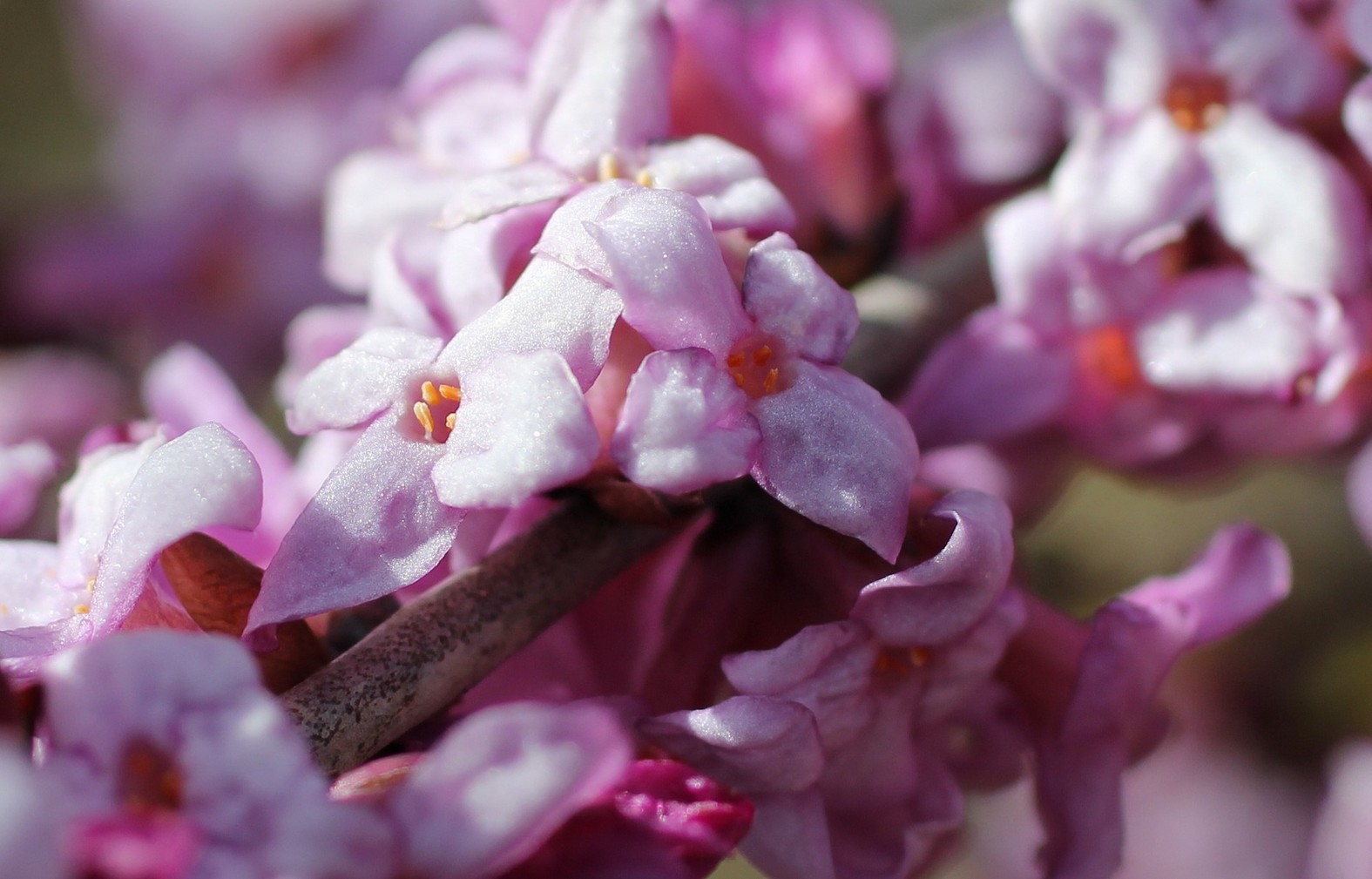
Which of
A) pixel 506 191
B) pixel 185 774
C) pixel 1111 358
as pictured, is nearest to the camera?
pixel 185 774

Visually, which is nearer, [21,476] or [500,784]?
[500,784]

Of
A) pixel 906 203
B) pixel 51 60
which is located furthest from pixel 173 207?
pixel 906 203

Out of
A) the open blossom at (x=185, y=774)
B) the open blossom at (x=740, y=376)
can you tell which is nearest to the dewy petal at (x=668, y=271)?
the open blossom at (x=740, y=376)

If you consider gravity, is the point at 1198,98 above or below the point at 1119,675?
above

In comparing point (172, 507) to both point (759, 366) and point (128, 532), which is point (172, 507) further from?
point (759, 366)

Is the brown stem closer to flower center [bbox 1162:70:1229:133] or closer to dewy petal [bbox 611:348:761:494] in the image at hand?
dewy petal [bbox 611:348:761:494]

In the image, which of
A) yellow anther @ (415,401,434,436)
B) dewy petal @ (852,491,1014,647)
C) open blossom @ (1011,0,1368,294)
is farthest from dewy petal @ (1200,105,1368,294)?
yellow anther @ (415,401,434,436)

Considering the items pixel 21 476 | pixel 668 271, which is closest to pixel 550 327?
pixel 668 271

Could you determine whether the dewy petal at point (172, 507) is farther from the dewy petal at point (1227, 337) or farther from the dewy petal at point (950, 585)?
the dewy petal at point (1227, 337)
